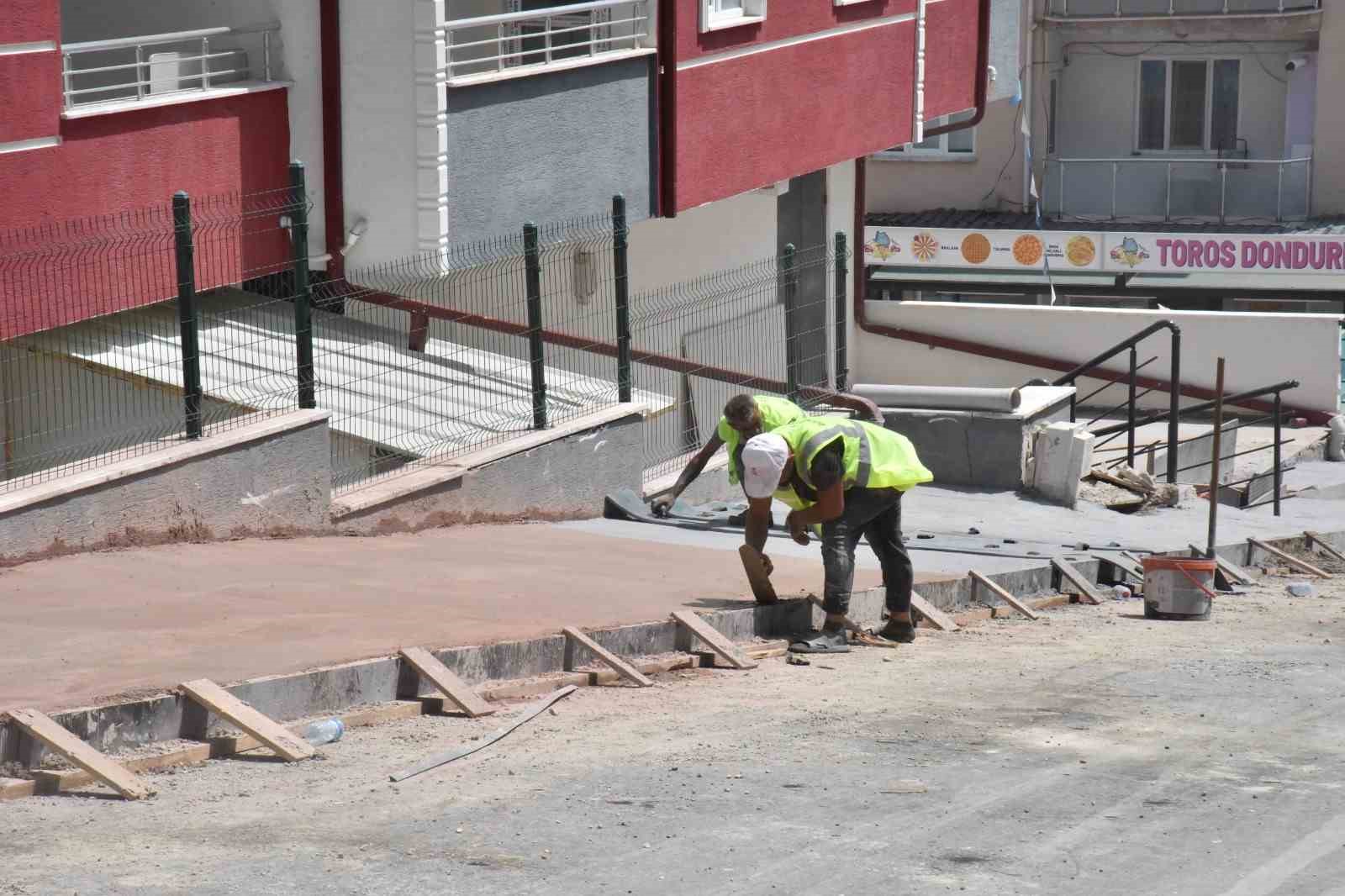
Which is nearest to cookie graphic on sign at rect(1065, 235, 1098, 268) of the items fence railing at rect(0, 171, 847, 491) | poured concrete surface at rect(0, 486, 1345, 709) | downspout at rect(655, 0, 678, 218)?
fence railing at rect(0, 171, 847, 491)

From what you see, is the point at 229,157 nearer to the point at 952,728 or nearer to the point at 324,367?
the point at 324,367

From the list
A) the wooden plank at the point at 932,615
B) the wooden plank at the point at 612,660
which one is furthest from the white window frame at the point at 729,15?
the wooden plank at the point at 612,660

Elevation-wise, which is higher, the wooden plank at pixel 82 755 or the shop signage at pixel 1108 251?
the wooden plank at pixel 82 755

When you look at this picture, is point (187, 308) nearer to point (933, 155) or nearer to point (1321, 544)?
point (1321, 544)

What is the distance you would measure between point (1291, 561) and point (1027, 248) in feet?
61.5

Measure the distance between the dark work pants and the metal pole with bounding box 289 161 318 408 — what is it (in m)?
3.67

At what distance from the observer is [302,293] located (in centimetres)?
1235

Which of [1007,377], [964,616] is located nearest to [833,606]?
[964,616]

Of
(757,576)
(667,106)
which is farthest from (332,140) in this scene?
(757,576)

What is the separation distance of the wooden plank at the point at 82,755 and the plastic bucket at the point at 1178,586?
751cm

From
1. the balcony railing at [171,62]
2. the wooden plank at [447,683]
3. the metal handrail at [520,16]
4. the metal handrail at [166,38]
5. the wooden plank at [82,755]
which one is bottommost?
the wooden plank at [447,683]

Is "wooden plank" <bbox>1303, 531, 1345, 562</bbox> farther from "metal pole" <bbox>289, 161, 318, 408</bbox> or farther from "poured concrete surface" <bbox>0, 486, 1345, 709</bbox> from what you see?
"metal pole" <bbox>289, 161, 318, 408</bbox>

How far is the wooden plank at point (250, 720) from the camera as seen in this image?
752 cm

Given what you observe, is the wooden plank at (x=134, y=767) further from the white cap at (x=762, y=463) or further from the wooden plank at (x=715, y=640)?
the white cap at (x=762, y=463)
